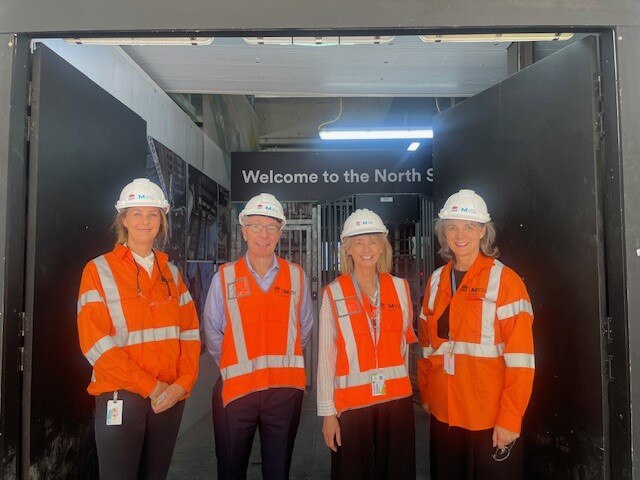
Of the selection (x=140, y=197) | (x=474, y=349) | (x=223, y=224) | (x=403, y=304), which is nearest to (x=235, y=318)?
(x=140, y=197)

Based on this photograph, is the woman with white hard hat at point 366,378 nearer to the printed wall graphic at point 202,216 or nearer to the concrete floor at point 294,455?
the concrete floor at point 294,455

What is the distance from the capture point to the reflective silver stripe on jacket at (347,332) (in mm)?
2334

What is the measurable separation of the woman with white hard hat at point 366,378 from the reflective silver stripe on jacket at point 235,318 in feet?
1.34

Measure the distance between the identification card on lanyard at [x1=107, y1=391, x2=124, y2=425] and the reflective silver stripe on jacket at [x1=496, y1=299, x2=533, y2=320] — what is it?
5.57 ft

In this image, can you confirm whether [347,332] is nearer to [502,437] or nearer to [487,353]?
[487,353]

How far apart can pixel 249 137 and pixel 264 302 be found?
20.4 ft

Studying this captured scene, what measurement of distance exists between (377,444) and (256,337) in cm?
79

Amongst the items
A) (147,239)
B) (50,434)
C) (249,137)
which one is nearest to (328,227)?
(249,137)

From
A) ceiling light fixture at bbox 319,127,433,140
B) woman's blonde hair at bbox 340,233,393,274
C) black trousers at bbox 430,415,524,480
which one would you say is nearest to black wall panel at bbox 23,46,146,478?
woman's blonde hair at bbox 340,233,393,274

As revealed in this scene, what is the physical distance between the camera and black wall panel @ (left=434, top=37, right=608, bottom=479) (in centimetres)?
199

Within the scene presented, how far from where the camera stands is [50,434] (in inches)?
84.9

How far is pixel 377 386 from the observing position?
2285 millimetres

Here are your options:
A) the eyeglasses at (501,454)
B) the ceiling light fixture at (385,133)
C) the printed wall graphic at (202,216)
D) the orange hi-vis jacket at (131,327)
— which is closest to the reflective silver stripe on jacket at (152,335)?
the orange hi-vis jacket at (131,327)

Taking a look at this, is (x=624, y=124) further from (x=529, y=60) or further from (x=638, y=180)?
(x=529, y=60)
